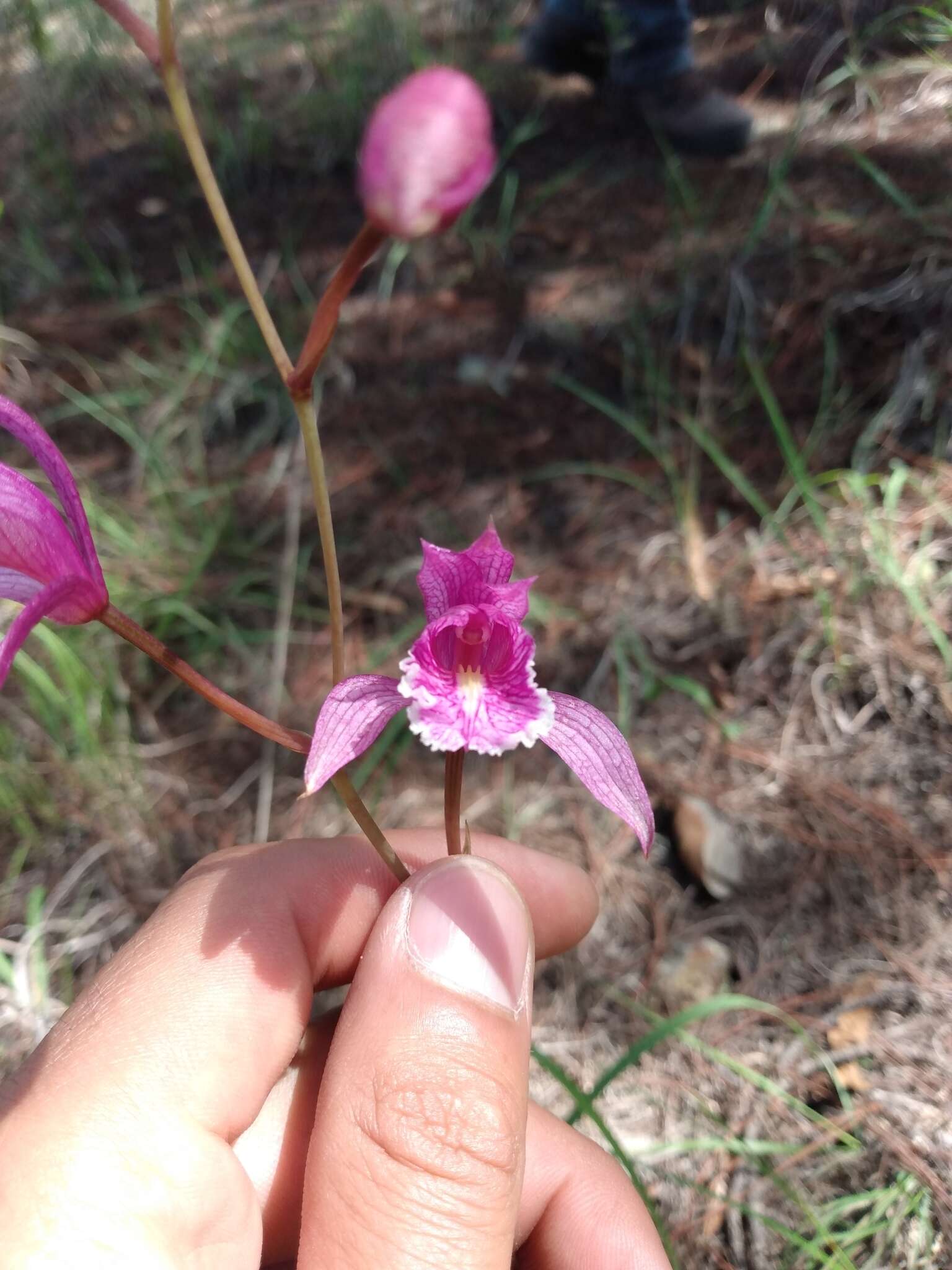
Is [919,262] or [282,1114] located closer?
[282,1114]

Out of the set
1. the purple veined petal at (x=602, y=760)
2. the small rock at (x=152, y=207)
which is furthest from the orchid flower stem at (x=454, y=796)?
the small rock at (x=152, y=207)

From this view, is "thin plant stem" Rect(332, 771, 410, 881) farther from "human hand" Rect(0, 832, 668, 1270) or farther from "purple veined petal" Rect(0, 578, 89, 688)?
"purple veined petal" Rect(0, 578, 89, 688)

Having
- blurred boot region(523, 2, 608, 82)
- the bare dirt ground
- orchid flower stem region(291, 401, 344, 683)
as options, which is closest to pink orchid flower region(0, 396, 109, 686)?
orchid flower stem region(291, 401, 344, 683)

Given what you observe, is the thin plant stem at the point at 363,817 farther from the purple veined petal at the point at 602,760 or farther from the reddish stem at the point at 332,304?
the reddish stem at the point at 332,304

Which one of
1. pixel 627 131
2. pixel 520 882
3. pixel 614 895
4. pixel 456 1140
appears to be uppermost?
pixel 627 131

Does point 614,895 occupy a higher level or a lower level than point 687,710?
lower

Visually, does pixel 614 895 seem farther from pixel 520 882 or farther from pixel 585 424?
pixel 585 424

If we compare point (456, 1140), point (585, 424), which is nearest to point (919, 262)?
point (585, 424)
